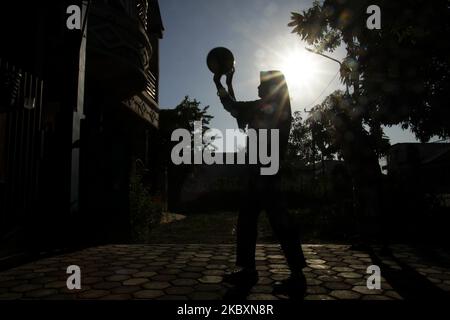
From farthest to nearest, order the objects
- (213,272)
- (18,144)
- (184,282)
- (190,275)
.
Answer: (18,144)
(213,272)
(190,275)
(184,282)

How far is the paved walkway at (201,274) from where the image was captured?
2314 millimetres

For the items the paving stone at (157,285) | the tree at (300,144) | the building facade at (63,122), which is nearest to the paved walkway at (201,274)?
the paving stone at (157,285)

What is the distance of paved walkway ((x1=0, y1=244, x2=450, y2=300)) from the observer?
2314mm

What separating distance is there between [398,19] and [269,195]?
9.35 ft

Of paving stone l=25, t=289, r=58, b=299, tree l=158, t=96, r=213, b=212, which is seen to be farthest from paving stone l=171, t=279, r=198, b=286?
tree l=158, t=96, r=213, b=212

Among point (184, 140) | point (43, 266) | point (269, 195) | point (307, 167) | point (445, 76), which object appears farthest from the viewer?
point (307, 167)

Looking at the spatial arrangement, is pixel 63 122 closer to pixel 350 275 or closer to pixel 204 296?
pixel 204 296

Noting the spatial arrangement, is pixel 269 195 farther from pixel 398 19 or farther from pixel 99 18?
pixel 99 18

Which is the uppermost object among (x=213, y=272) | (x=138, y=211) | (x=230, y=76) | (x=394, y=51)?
(x=394, y=51)

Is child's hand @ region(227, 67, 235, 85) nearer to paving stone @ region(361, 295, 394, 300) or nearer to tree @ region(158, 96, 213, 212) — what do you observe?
paving stone @ region(361, 295, 394, 300)

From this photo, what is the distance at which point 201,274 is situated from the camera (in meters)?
2.88

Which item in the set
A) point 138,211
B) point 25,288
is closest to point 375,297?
point 25,288

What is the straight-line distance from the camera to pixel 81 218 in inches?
184
